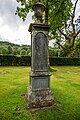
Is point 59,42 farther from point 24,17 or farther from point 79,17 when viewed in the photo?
point 24,17

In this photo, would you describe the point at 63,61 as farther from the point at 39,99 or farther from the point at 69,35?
the point at 39,99

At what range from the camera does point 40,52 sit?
6.62m

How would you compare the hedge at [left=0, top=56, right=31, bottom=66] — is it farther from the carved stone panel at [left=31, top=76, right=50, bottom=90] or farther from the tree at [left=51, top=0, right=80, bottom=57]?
the carved stone panel at [left=31, top=76, right=50, bottom=90]

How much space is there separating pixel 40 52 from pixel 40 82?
1.20 m

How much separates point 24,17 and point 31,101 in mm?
14764

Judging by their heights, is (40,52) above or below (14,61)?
above

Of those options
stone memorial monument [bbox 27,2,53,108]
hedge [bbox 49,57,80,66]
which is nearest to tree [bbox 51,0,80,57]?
hedge [bbox 49,57,80,66]

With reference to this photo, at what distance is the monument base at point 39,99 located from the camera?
6.32 m

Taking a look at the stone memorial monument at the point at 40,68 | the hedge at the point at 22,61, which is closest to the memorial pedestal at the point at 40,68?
the stone memorial monument at the point at 40,68

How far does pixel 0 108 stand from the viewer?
629 centimetres

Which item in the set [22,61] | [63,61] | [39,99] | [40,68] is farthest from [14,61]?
[39,99]

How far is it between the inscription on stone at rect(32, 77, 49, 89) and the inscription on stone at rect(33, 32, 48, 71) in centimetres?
40

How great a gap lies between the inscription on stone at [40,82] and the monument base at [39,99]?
171mm

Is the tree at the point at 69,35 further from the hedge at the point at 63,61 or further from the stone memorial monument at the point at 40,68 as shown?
the stone memorial monument at the point at 40,68
